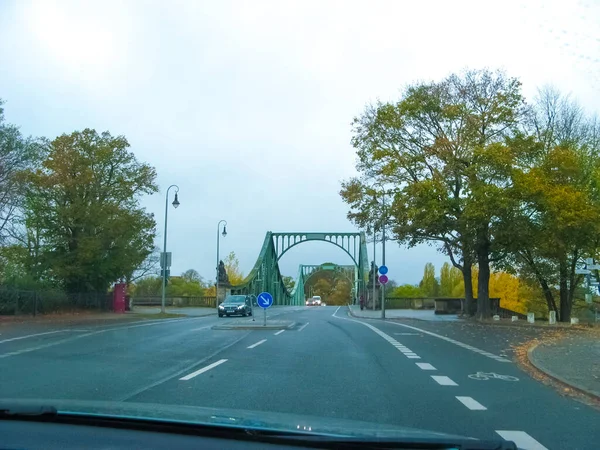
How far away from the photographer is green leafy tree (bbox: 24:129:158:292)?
129ft

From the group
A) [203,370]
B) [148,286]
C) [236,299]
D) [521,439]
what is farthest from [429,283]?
[521,439]

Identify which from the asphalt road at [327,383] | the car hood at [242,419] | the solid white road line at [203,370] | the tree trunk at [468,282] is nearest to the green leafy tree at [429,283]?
the tree trunk at [468,282]

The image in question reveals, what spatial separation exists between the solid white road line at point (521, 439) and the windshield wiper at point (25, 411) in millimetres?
4543

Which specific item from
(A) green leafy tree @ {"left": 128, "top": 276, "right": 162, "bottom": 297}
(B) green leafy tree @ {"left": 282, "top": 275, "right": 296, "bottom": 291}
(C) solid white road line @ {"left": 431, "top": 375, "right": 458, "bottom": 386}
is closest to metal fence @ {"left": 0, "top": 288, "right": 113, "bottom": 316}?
(C) solid white road line @ {"left": 431, "top": 375, "right": 458, "bottom": 386}

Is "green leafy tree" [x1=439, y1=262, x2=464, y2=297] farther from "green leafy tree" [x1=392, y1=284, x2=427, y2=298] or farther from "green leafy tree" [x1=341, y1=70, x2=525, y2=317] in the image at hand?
"green leafy tree" [x1=341, y1=70, x2=525, y2=317]

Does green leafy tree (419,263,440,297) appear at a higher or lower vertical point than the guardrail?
higher

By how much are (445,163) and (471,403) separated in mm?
27653

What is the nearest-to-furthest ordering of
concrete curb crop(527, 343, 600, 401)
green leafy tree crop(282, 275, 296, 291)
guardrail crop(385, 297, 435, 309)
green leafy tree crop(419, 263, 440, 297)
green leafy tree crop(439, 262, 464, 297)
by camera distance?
concrete curb crop(527, 343, 600, 401) → guardrail crop(385, 297, 435, 309) → green leafy tree crop(439, 262, 464, 297) → green leafy tree crop(419, 263, 440, 297) → green leafy tree crop(282, 275, 296, 291)

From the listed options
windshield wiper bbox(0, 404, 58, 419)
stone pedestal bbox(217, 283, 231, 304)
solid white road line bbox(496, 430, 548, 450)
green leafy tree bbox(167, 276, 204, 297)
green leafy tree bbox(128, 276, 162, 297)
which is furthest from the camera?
green leafy tree bbox(167, 276, 204, 297)

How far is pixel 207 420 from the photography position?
4547 millimetres

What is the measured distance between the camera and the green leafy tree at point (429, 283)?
9106cm

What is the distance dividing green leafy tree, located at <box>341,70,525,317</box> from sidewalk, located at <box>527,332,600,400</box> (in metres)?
13.9

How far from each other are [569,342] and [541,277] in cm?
2186

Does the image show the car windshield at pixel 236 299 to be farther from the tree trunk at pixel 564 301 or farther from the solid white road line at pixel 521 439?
the solid white road line at pixel 521 439
